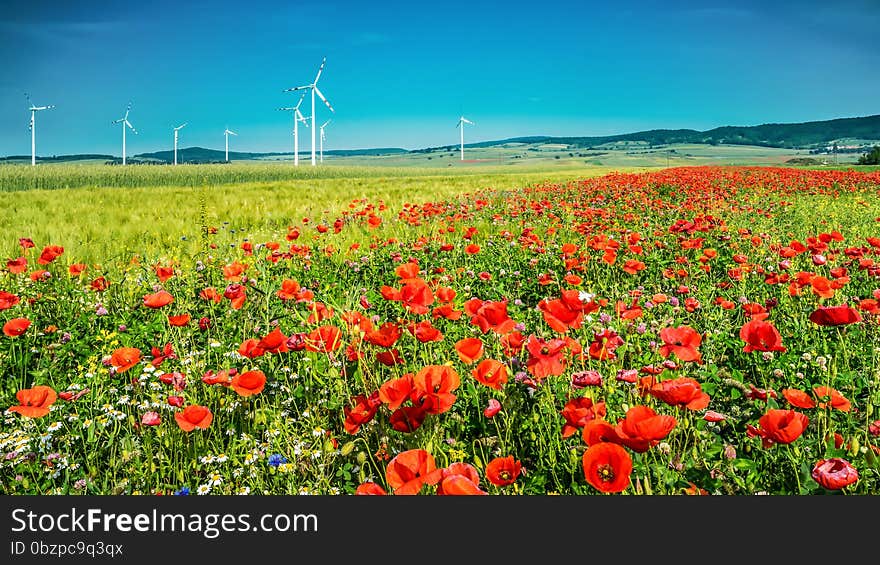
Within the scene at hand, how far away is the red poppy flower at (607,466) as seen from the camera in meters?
1.21

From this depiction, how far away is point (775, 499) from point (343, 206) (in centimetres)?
1037

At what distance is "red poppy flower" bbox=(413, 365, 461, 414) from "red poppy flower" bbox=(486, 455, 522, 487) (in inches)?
7.8

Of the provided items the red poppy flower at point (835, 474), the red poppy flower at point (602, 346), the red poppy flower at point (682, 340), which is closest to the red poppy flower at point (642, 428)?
the red poppy flower at point (835, 474)

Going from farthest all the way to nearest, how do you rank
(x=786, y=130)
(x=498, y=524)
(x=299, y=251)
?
(x=786, y=130)
(x=299, y=251)
(x=498, y=524)

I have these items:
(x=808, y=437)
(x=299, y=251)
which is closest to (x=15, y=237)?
(x=299, y=251)

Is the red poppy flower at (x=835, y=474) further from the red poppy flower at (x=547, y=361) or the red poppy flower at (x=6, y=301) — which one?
the red poppy flower at (x=6, y=301)

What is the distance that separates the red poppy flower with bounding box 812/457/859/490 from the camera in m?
1.33

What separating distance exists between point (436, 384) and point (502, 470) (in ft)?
0.94

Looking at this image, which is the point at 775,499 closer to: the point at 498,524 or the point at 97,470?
the point at 498,524

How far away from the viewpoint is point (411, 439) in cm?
210

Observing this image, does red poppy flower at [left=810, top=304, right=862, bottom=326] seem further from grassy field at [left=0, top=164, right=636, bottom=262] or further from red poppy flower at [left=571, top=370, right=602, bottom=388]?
grassy field at [left=0, top=164, right=636, bottom=262]

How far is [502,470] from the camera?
1516mm

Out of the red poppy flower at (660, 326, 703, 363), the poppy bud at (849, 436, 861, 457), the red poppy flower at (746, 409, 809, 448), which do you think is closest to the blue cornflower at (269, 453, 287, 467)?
the red poppy flower at (660, 326, 703, 363)

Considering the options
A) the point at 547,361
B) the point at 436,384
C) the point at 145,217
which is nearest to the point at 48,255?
the point at 436,384
